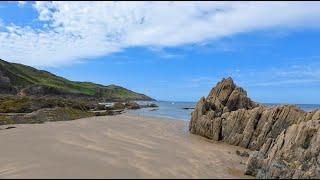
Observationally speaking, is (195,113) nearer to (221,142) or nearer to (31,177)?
(221,142)

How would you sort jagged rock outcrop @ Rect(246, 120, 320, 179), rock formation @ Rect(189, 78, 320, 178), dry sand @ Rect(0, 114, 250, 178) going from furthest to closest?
rock formation @ Rect(189, 78, 320, 178) → jagged rock outcrop @ Rect(246, 120, 320, 179) → dry sand @ Rect(0, 114, 250, 178)

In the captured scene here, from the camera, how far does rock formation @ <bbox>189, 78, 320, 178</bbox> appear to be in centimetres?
1955

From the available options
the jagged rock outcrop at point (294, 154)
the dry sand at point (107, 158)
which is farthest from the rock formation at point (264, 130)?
the dry sand at point (107, 158)

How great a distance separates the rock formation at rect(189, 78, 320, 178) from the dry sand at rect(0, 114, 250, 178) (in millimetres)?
1565

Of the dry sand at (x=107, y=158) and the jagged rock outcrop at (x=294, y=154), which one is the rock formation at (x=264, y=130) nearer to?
the jagged rock outcrop at (x=294, y=154)

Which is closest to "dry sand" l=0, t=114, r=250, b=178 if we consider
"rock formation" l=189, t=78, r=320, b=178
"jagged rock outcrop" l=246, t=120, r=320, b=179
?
"jagged rock outcrop" l=246, t=120, r=320, b=179

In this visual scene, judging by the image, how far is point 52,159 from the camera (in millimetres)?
21656

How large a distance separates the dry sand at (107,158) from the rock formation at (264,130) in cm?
157

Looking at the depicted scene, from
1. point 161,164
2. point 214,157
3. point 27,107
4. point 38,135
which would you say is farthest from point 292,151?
point 27,107

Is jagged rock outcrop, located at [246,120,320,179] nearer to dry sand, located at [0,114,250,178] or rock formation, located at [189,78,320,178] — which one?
rock formation, located at [189,78,320,178]

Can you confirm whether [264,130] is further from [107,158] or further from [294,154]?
[107,158]

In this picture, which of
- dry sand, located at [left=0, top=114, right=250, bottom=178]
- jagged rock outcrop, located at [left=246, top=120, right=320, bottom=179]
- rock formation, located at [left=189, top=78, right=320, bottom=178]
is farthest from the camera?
rock formation, located at [left=189, top=78, right=320, bottom=178]

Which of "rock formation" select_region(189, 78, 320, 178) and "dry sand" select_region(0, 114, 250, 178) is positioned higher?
"rock formation" select_region(189, 78, 320, 178)

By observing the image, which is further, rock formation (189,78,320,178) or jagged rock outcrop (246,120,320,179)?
rock formation (189,78,320,178)
